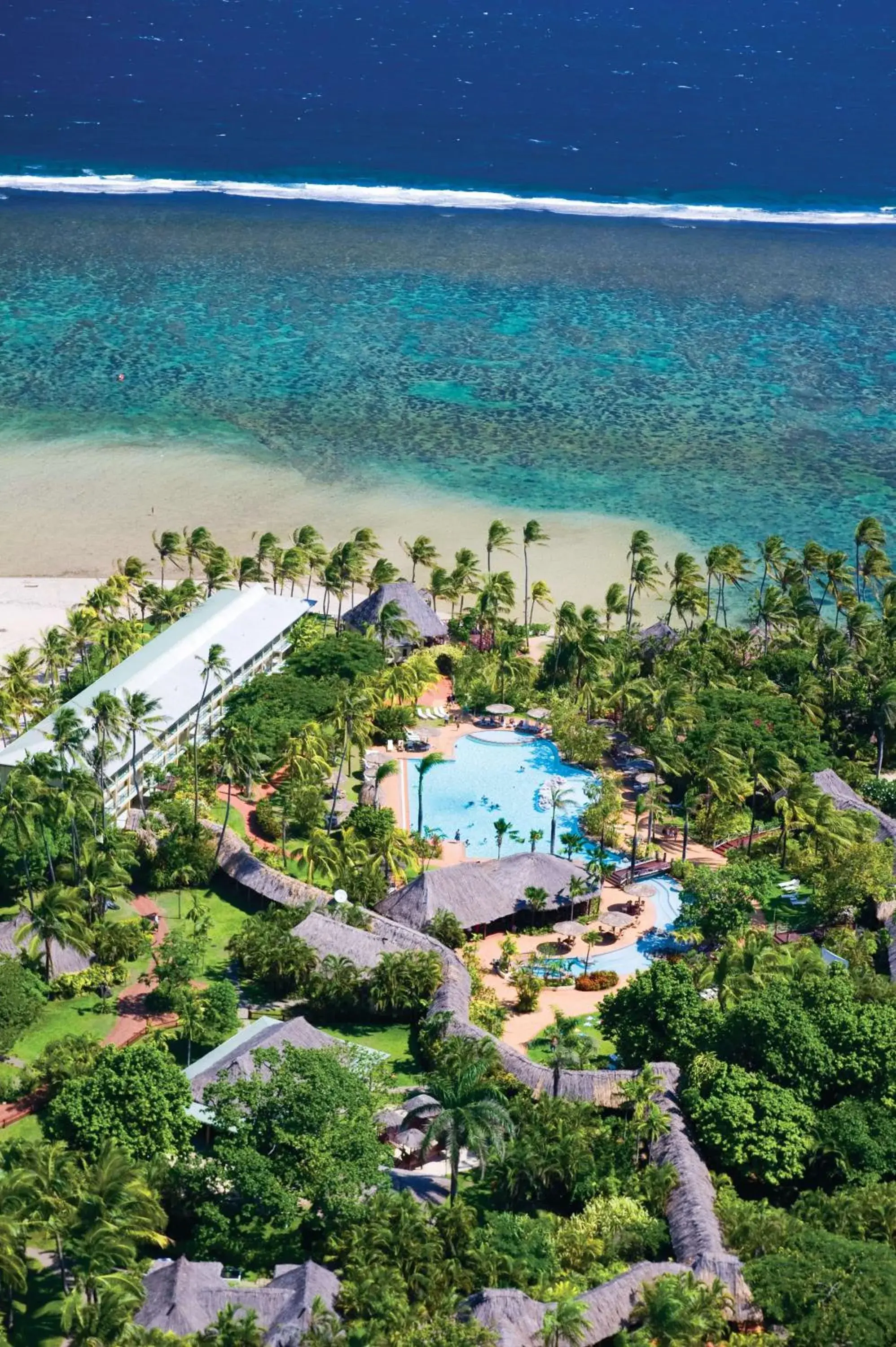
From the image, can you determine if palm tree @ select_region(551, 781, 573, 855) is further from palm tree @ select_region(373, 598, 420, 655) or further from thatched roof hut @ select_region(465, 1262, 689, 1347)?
thatched roof hut @ select_region(465, 1262, 689, 1347)

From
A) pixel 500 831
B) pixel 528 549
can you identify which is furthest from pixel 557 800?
pixel 528 549

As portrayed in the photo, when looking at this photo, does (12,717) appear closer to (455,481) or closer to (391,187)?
(455,481)

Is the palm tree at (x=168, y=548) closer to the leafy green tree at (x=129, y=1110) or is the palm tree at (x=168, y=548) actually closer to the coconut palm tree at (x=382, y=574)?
the coconut palm tree at (x=382, y=574)

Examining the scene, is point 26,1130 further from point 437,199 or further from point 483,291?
point 437,199

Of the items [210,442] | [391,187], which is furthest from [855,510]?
[391,187]

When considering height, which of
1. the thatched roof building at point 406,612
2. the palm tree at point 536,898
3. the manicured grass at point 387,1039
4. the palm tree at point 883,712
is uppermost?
the thatched roof building at point 406,612

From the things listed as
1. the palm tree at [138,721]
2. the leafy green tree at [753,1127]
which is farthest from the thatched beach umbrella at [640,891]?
the palm tree at [138,721]
